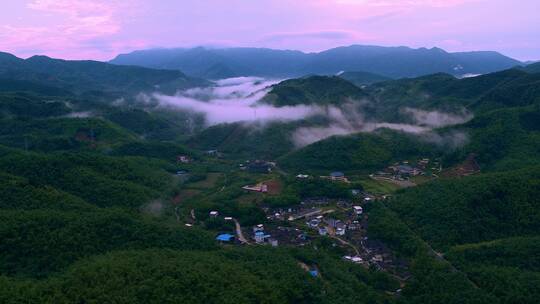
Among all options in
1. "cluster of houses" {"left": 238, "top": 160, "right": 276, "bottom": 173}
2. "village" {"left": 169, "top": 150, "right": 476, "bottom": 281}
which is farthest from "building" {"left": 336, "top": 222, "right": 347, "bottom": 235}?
"cluster of houses" {"left": 238, "top": 160, "right": 276, "bottom": 173}

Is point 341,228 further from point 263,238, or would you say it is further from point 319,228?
point 263,238

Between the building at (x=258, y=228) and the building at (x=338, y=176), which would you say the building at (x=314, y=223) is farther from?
the building at (x=338, y=176)

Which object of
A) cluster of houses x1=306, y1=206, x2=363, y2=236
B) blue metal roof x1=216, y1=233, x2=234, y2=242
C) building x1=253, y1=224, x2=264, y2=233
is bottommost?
cluster of houses x1=306, y1=206, x2=363, y2=236

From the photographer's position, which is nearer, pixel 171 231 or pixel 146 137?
pixel 171 231

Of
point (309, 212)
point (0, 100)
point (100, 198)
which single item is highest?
point (0, 100)

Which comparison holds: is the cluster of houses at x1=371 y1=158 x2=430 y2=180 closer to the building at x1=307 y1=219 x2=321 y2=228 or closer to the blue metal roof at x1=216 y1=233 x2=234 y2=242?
the building at x1=307 y1=219 x2=321 y2=228

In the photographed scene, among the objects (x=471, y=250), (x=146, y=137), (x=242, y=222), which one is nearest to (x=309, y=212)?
(x=242, y=222)

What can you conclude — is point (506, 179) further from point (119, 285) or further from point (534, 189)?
point (119, 285)

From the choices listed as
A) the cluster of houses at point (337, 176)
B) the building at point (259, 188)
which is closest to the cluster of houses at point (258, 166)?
the building at point (259, 188)

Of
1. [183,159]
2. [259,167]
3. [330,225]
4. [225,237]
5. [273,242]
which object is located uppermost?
[183,159]

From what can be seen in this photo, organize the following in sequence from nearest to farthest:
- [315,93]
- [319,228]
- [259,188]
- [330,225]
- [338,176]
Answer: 1. [319,228]
2. [330,225]
3. [259,188]
4. [338,176]
5. [315,93]

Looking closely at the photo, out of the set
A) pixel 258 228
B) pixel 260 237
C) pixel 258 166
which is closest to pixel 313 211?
pixel 258 228
